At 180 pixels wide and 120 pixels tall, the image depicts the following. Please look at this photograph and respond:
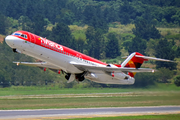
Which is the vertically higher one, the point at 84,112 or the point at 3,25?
the point at 3,25

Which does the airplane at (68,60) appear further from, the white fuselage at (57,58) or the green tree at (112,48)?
the green tree at (112,48)

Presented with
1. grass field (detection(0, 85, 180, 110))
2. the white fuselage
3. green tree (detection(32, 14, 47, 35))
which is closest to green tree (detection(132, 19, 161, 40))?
green tree (detection(32, 14, 47, 35))

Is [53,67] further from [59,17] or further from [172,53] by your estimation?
[59,17]

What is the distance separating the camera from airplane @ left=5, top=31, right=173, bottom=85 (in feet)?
139

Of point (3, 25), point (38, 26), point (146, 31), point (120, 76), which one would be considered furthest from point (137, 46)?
point (120, 76)

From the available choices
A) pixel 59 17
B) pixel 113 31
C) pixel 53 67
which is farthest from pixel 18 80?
pixel 59 17

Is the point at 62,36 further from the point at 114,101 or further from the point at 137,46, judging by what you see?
the point at 114,101

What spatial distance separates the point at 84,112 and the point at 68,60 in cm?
689

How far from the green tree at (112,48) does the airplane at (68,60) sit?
3323 inches

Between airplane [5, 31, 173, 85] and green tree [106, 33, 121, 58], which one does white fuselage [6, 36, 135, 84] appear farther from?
green tree [106, 33, 121, 58]

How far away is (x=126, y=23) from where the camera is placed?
193 metres

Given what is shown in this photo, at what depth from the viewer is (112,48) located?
13900 cm

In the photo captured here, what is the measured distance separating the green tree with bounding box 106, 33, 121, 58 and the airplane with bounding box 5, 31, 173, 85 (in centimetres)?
8439

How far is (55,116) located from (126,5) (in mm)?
163355
